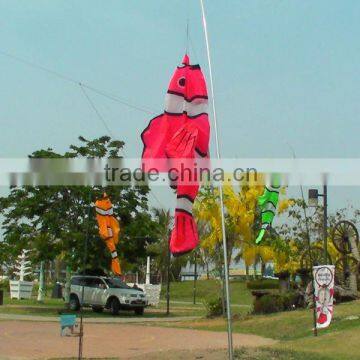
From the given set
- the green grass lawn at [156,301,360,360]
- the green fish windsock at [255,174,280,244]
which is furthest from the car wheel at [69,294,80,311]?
the green fish windsock at [255,174,280,244]

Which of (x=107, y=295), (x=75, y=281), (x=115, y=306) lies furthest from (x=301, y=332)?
(x=75, y=281)

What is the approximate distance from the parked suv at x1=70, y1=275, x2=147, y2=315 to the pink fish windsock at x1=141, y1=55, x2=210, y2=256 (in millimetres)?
19336

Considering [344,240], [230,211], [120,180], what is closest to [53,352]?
[120,180]

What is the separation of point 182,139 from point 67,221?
19348mm

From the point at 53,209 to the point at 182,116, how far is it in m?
19.2

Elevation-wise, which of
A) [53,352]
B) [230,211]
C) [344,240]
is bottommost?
[53,352]

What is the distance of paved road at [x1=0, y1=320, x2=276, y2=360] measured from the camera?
48.7 feet

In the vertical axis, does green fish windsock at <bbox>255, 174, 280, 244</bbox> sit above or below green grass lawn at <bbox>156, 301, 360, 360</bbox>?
above

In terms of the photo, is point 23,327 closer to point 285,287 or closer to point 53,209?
point 53,209

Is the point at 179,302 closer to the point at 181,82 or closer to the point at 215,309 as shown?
the point at 215,309

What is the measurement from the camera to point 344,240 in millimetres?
25250

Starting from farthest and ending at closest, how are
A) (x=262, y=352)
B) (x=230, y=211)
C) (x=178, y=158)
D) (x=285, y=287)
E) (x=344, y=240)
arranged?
(x=230, y=211), (x=285, y=287), (x=344, y=240), (x=262, y=352), (x=178, y=158)

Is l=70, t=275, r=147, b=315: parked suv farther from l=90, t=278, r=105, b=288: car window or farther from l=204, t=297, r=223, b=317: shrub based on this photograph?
A: l=204, t=297, r=223, b=317: shrub

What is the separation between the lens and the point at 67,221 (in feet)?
96.4
